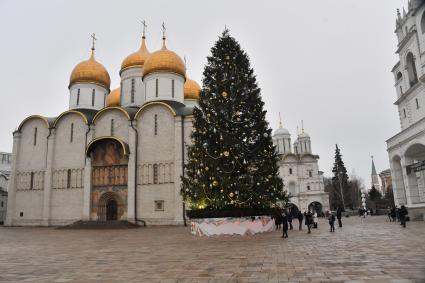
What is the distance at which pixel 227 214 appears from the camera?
16875mm

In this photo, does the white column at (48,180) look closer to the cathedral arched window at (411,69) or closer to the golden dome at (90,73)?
the golden dome at (90,73)

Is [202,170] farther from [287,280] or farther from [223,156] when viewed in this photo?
[287,280]

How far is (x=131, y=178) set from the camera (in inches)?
1152

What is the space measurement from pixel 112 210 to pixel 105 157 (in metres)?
4.76

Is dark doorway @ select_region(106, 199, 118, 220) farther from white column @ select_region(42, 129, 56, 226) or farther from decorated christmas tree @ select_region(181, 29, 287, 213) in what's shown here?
decorated christmas tree @ select_region(181, 29, 287, 213)

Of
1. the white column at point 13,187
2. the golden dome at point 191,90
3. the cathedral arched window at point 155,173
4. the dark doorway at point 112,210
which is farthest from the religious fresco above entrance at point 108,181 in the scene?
the golden dome at point 191,90

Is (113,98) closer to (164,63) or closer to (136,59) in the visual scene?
(136,59)

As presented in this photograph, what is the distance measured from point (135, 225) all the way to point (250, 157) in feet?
46.8

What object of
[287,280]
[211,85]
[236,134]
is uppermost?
[211,85]

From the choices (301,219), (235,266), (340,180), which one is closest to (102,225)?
(301,219)

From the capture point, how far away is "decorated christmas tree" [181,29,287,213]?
1720 cm

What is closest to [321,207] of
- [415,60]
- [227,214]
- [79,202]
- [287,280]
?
[415,60]

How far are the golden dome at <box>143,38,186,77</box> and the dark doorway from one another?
41.6ft

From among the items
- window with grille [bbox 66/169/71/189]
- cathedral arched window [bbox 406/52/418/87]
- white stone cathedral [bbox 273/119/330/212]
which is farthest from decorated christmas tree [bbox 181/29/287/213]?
white stone cathedral [bbox 273/119/330/212]
